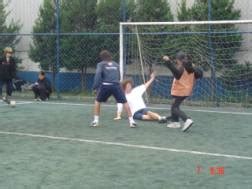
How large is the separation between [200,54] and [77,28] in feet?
21.0

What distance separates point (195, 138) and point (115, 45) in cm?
960

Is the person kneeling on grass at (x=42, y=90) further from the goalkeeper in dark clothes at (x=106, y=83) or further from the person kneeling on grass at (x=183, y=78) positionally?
the person kneeling on grass at (x=183, y=78)

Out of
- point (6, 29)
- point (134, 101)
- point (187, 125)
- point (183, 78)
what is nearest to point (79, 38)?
point (6, 29)

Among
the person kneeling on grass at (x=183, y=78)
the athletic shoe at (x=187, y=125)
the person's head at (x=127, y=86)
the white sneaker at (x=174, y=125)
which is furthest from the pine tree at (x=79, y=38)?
the athletic shoe at (x=187, y=125)

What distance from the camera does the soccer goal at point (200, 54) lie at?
1678cm

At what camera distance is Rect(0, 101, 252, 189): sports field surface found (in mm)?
7301

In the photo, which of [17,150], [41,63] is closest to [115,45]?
[41,63]

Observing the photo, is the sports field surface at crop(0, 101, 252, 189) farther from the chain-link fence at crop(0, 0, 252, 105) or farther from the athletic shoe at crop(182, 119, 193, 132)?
the chain-link fence at crop(0, 0, 252, 105)

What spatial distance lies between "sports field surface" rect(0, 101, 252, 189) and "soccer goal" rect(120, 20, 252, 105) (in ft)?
9.01

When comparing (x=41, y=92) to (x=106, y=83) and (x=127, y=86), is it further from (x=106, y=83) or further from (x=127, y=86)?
(x=106, y=83)

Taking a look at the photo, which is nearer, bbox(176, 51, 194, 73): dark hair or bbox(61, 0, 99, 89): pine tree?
bbox(176, 51, 194, 73): dark hair

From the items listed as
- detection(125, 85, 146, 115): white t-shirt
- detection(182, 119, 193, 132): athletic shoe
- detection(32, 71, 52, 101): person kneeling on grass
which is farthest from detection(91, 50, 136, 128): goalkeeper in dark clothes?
detection(32, 71, 52, 101): person kneeling on grass

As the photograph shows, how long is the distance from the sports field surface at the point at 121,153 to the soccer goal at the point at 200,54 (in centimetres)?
274

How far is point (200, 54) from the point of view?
17.0 metres
